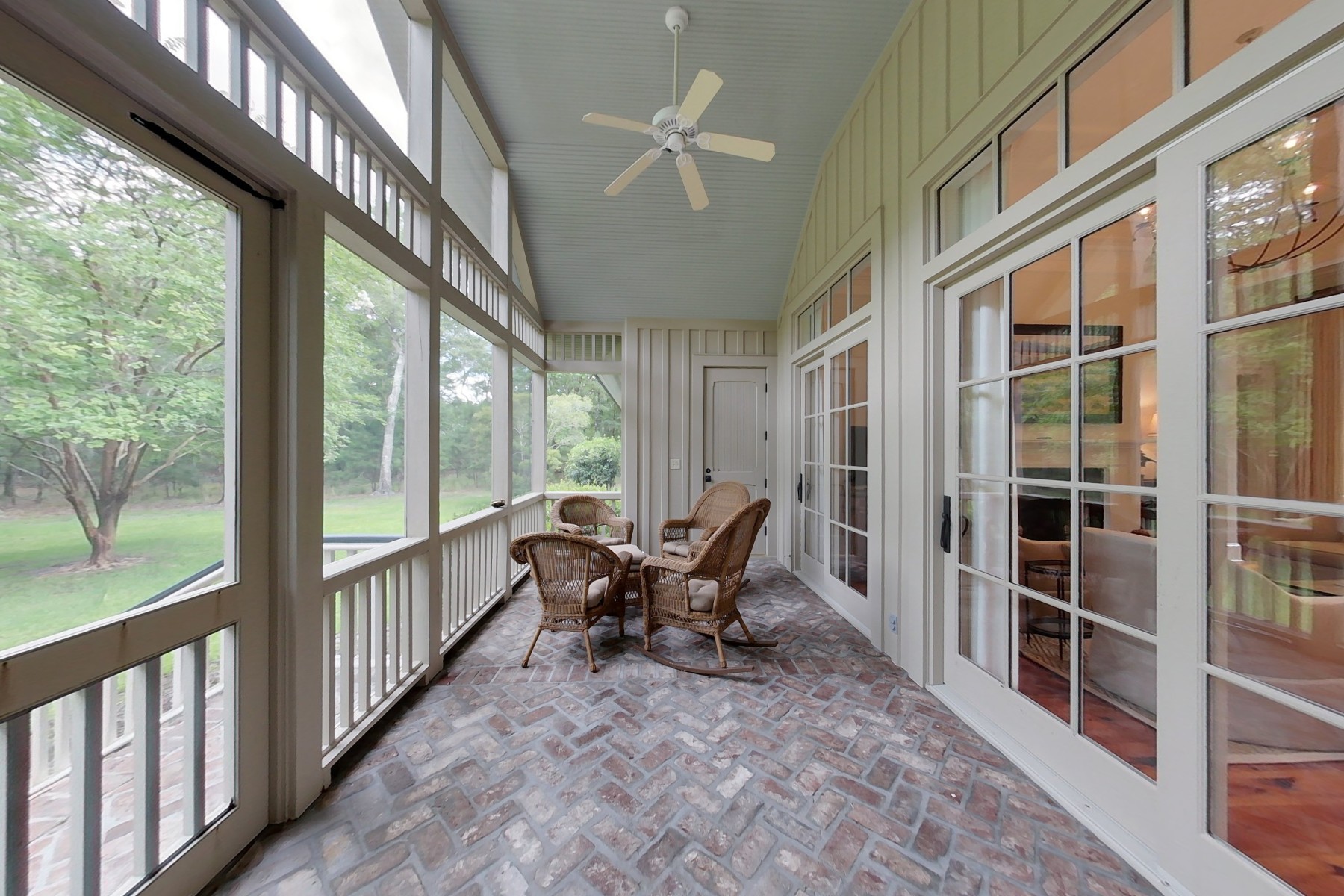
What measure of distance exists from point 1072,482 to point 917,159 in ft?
Answer: 6.10

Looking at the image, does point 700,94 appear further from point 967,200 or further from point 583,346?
point 583,346

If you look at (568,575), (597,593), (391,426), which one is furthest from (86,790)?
(597,593)

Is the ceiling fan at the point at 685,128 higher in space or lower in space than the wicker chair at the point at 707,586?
higher

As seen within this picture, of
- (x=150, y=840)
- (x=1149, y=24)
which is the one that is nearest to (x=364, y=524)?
(x=150, y=840)

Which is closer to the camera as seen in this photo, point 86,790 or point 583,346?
point 86,790

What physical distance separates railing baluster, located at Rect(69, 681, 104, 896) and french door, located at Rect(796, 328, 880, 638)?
3.19 meters

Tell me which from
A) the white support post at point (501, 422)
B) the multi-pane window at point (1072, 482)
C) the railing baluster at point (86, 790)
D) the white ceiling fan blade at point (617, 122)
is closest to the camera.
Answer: the railing baluster at point (86, 790)

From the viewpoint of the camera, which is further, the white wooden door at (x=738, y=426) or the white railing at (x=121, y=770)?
the white wooden door at (x=738, y=426)

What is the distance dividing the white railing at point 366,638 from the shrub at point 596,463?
2911 millimetres

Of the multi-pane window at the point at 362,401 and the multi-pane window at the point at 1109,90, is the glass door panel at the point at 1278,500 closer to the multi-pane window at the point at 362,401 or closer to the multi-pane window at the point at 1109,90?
the multi-pane window at the point at 1109,90

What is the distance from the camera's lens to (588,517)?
399 cm

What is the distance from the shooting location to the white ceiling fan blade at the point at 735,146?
7.63ft

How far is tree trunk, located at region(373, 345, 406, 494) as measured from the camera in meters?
2.21

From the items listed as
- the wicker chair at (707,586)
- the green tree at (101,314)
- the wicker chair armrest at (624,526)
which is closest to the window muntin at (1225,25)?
the wicker chair at (707,586)
